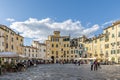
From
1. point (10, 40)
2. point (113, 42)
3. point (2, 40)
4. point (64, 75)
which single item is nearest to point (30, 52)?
point (10, 40)

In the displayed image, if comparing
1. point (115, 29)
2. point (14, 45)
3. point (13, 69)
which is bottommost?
point (13, 69)

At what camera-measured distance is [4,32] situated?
6488 centimetres

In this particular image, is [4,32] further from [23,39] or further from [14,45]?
[23,39]

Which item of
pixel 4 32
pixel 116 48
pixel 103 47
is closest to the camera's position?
pixel 4 32

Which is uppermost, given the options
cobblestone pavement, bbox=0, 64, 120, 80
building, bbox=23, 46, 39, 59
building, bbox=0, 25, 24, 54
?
building, bbox=0, 25, 24, 54

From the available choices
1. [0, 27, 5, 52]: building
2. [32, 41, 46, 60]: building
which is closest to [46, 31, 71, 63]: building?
[32, 41, 46, 60]: building

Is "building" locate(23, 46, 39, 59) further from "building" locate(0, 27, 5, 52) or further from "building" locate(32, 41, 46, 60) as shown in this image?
"building" locate(0, 27, 5, 52)

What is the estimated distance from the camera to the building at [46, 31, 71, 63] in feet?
372

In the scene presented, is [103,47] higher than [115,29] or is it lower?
lower

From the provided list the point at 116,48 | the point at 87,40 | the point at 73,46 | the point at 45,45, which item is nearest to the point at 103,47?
the point at 116,48

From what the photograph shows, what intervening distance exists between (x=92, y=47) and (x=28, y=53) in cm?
2741

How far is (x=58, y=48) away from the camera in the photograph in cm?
11425

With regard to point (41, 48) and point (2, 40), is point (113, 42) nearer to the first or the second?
point (2, 40)

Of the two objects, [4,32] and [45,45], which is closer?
[4,32]
